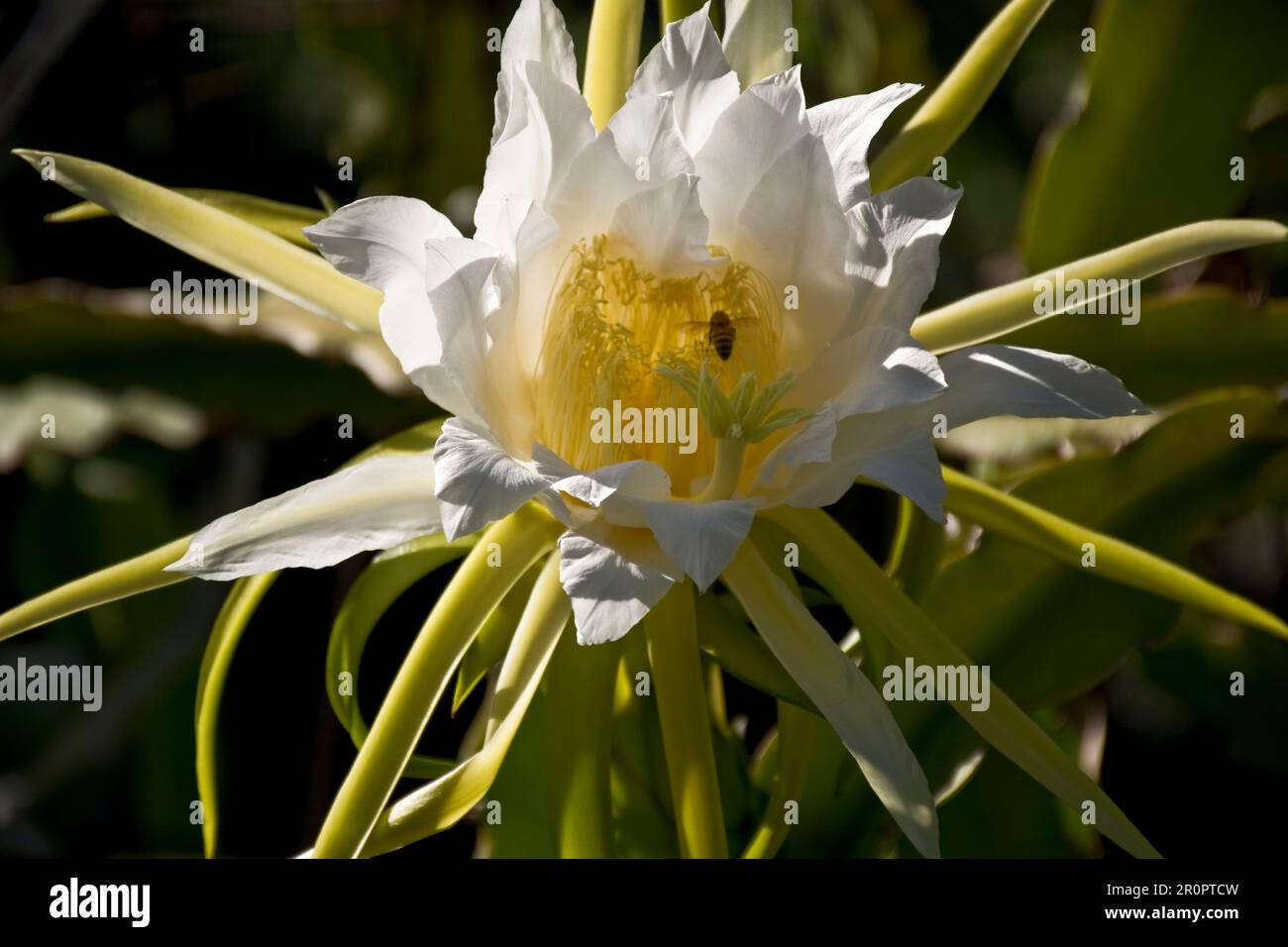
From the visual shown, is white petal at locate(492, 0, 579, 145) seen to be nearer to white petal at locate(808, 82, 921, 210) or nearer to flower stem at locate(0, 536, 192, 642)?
white petal at locate(808, 82, 921, 210)

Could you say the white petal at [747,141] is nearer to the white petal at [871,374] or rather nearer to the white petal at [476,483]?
the white petal at [871,374]

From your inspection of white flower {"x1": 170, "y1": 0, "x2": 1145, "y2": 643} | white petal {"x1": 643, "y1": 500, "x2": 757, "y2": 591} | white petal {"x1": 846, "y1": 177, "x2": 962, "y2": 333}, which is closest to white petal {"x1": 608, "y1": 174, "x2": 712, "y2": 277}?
white flower {"x1": 170, "y1": 0, "x2": 1145, "y2": 643}

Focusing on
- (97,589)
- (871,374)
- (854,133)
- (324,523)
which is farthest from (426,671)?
(854,133)

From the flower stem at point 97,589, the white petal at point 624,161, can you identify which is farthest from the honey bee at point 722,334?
the flower stem at point 97,589

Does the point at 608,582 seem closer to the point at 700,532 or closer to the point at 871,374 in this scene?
the point at 700,532

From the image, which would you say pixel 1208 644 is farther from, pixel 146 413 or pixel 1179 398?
pixel 146 413

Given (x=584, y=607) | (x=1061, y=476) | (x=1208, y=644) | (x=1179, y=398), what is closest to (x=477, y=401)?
(x=584, y=607)
